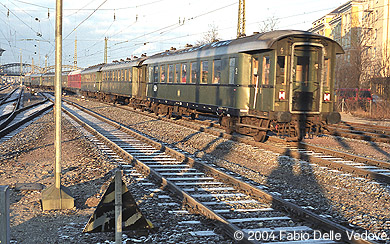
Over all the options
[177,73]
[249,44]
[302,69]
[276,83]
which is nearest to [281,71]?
[276,83]

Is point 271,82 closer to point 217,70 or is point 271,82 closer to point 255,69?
point 255,69

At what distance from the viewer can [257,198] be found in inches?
279

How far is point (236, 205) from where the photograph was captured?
669 centimetres

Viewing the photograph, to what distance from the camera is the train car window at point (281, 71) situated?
1270cm

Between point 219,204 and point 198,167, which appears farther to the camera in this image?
point 198,167

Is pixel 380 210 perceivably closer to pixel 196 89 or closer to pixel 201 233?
pixel 201 233

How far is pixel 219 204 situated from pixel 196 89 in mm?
11114

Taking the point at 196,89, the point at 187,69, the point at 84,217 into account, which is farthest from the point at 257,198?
the point at 187,69

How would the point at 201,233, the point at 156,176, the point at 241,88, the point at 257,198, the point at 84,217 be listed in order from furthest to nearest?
the point at 241,88
the point at 156,176
the point at 257,198
the point at 84,217
the point at 201,233

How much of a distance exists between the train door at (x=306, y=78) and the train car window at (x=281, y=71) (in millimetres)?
290

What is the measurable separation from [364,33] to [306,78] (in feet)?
76.2

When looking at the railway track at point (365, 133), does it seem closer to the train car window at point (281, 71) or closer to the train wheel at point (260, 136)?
the train wheel at point (260, 136)

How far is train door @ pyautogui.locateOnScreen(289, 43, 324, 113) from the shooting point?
13.0m

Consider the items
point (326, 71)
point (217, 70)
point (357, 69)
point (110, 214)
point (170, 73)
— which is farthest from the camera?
point (357, 69)
